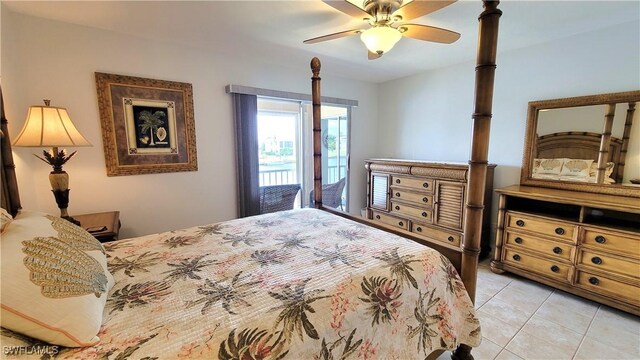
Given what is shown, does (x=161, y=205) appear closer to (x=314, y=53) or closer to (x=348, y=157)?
(x=314, y=53)

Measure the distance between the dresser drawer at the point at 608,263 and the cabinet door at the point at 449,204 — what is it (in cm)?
96

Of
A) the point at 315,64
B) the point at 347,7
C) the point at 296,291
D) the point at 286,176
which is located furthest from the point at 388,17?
the point at 286,176

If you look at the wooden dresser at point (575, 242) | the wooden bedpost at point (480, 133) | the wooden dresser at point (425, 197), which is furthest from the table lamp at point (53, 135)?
the wooden dresser at point (575, 242)

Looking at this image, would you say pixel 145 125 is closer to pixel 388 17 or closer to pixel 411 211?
pixel 388 17

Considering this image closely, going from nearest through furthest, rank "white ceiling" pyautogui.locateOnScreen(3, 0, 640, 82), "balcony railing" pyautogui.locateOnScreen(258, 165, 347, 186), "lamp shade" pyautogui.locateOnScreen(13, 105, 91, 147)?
1. "lamp shade" pyautogui.locateOnScreen(13, 105, 91, 147)
2. "white ceiling" pyautogui.locateOnScreen(3, 0, 640, 82)
3. "balcony railing" pyautogui.locateOnScreen(258, 165, 347, 186)

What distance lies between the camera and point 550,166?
Answer: 2.58 meters

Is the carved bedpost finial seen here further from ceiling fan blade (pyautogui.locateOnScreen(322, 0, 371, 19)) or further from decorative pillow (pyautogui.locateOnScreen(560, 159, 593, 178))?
decorative pillow (pyautogui.locateOnScreen(560, 159, 593, 178))

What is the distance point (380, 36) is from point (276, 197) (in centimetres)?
206

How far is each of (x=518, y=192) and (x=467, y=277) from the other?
1.52m

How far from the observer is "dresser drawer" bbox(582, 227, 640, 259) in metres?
1.89

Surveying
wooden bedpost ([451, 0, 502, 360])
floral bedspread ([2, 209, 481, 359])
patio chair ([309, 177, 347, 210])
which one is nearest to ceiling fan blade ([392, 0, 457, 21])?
wooden bedpost ([451, 0, 502, 360])

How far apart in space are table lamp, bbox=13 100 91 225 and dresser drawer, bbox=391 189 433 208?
3091mm

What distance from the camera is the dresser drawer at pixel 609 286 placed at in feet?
6.26

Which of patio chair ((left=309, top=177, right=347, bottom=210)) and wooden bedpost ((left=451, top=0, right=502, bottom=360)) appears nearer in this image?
wooden bedpost ((left=451, top=0, right=502, bottom=360))
